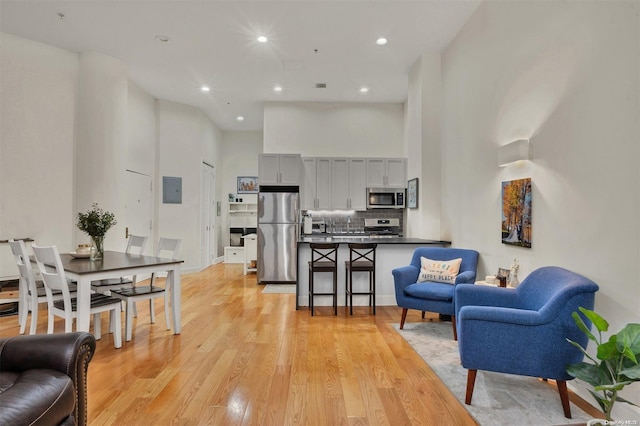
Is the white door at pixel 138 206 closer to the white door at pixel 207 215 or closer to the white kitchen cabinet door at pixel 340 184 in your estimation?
the white door at pixel 207 215

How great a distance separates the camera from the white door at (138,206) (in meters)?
6.21

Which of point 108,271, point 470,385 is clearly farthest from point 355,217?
point 470,385

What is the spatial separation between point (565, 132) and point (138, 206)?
6485 millimetres

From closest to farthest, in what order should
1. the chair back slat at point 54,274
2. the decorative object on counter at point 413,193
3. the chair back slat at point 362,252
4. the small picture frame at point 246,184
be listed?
the chair back slat at point 54,274 < the chair back slat at point 362,252 < the decorative object on counter at point 413,193 < the small picture frame at point 246,184

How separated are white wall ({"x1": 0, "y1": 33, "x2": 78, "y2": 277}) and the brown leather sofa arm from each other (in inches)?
147

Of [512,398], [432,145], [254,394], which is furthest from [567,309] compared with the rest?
[432,145]

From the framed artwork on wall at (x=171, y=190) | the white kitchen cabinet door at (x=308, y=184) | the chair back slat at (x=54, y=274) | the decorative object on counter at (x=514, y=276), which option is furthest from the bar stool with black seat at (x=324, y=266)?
the framed artwork on wall at (x=171, y=190)

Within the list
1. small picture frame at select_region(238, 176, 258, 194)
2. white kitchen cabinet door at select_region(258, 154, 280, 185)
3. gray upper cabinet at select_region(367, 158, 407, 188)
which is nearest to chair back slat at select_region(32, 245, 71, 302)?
white kitchen cabinet door at select_region(258, 154, 280, 185)

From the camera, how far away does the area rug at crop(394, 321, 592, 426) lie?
219cm

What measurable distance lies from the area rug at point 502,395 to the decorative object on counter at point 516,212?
1140 millimetres

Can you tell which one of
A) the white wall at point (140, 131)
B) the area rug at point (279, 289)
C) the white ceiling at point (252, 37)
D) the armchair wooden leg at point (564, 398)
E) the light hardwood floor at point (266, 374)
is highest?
the white ceiling at point (252, 37)

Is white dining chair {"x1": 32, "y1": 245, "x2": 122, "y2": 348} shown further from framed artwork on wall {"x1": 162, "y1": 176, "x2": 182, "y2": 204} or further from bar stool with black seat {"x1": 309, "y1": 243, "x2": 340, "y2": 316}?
framed artwork on wall {"x1": 162, "y1": 176, "x2": 182, "y2": 204}

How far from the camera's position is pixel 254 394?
248 centimetres

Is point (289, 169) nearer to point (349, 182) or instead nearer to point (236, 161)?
point (349, 182)
